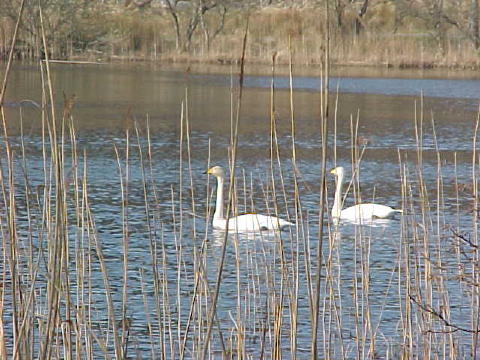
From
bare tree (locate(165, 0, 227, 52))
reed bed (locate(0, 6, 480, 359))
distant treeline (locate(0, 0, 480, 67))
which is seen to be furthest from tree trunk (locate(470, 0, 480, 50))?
reed bed (locate(0, 6, 480, 359))

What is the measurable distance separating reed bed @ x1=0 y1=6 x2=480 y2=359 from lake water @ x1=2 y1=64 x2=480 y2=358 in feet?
0.13

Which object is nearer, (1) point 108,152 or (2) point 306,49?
(1) point 108,152

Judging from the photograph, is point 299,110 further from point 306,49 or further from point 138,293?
point 138,293

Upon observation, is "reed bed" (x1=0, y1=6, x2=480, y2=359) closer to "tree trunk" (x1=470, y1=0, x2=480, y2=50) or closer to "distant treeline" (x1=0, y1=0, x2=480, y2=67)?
"distant treeline" (x1=0, y1=0, x2=480, y2=67)

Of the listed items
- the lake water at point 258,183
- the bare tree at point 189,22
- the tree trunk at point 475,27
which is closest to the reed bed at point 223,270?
the lake water at point 258,183

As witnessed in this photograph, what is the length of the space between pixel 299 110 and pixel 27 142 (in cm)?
796

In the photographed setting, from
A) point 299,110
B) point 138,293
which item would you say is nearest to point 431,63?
point 299,110

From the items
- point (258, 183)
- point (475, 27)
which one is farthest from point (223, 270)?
point (475, 27)

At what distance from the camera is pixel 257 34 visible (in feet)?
127

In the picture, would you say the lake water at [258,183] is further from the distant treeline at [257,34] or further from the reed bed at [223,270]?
the distant treeline at [257,34]

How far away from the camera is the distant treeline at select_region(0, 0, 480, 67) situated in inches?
1339

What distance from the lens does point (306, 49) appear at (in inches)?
1310

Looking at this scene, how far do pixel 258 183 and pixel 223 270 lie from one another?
444 cm

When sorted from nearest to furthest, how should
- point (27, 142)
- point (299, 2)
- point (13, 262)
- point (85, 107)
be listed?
point (13, 262) < point (27, 142) < point (85, 107) < point (299, 2)
